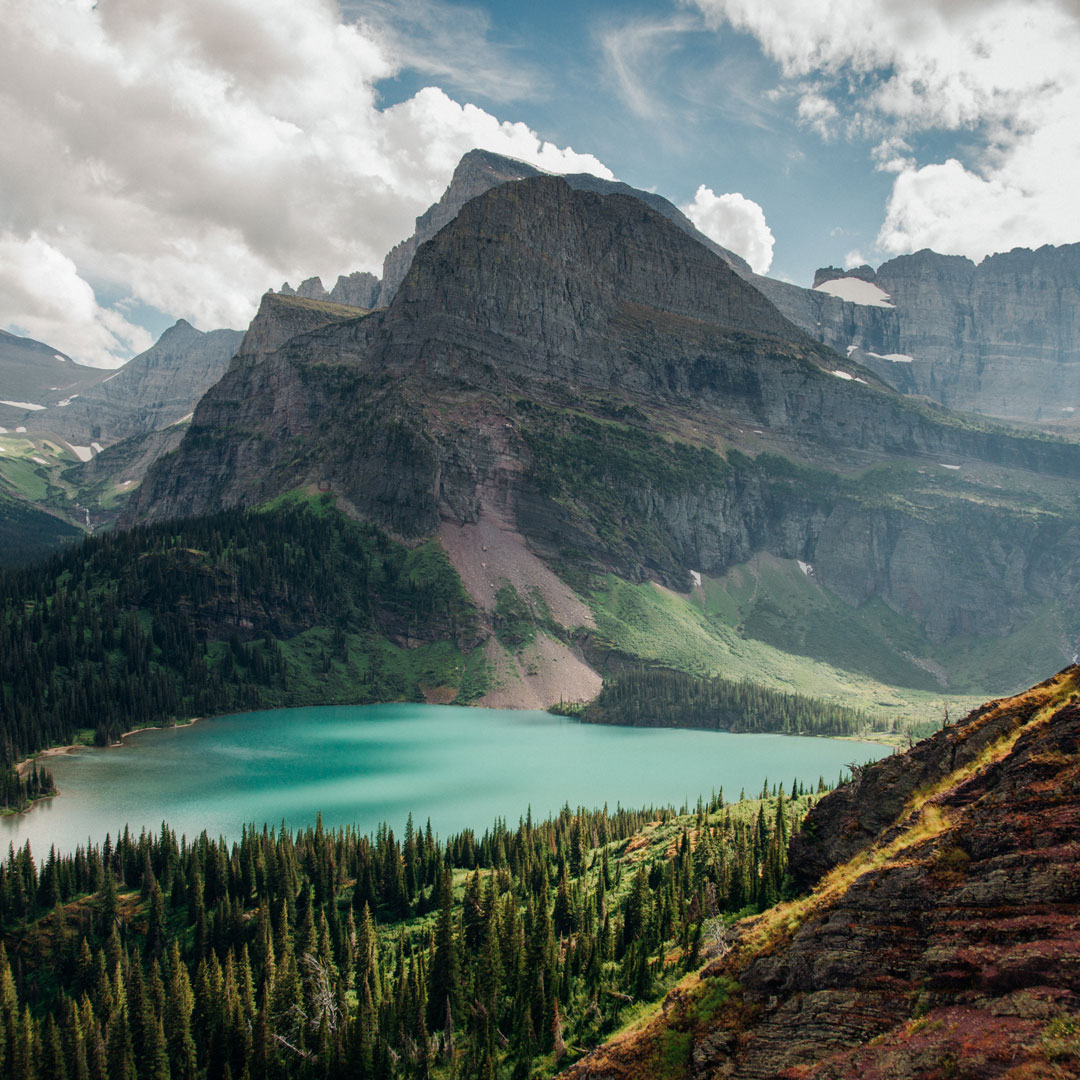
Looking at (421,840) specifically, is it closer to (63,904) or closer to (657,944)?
(63,904)

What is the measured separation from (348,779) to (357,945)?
236 ft

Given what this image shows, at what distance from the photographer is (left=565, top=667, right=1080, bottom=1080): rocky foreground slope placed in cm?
2644

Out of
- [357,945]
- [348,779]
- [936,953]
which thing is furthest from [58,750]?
[936,953]

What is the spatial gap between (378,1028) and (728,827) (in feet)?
115

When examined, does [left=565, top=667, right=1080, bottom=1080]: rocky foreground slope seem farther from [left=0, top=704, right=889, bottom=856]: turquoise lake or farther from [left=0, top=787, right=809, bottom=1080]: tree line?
[left=0, top=704, right=889, bottom=856]: turquoise lake

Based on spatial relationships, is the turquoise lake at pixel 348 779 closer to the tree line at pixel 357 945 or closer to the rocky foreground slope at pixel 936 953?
the tree line at pixel 357 945

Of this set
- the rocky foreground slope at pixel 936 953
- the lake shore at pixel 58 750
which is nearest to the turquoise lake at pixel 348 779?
the lake shore at pixel 58 750

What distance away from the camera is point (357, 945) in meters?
83.6

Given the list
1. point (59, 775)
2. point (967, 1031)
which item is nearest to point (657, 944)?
point (967, 1031)

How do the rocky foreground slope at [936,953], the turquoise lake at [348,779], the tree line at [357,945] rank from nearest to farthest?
the rocky foreground slope at [936,953]
the tree line at [357,945]
the turquoise lake at [348,779]

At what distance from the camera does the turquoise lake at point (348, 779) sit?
126875mm

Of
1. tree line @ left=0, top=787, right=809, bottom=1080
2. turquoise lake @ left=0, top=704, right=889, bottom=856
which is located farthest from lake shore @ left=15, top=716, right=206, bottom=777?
tree line @ left=0, top=787, right=809, bottom=1080

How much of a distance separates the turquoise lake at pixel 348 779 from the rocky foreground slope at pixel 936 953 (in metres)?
90.5

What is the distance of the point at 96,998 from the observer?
259 ft
